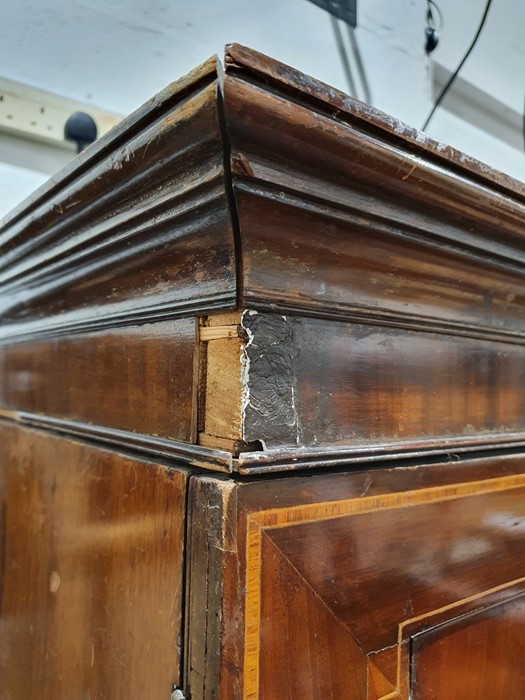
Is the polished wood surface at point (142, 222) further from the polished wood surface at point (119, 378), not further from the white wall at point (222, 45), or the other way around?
the white wall at point (222, 45)

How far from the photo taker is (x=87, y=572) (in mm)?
418

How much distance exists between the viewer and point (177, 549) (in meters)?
0.32

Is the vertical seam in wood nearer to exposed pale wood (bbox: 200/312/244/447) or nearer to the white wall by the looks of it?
exposed pale wood (bbox: 200/312/244/447)

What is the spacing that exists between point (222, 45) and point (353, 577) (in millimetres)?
947

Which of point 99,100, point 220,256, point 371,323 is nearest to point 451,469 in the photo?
point 371,323

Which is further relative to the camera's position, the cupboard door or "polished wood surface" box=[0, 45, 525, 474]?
the cupboard door

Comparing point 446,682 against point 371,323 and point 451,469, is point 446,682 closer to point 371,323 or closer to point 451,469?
point 451,469

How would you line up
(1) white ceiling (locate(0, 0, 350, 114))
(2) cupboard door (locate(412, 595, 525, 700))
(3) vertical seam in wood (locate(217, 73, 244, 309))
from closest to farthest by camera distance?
1. (3) vertical seam in wood (locate(217, 73, 244, 309))
2. (2) cupboard door (locate(412, 595, 525, 700))
3. (1) white ceiling (locate(0, 0, 350, 114))

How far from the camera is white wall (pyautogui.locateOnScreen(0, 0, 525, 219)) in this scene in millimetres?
852

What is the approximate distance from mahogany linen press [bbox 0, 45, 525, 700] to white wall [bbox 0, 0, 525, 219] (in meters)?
0.54

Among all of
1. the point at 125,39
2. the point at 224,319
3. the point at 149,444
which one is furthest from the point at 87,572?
the point at 125,39

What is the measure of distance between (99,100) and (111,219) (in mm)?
664

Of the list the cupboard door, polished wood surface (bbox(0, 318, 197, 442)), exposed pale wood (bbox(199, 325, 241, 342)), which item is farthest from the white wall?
the cupboard door

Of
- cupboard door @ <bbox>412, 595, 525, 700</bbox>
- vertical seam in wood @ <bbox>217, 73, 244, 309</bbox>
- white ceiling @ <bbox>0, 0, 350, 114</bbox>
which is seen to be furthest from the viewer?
white ceiling @ <bbox>0, 0, 350, 114</bbox>
